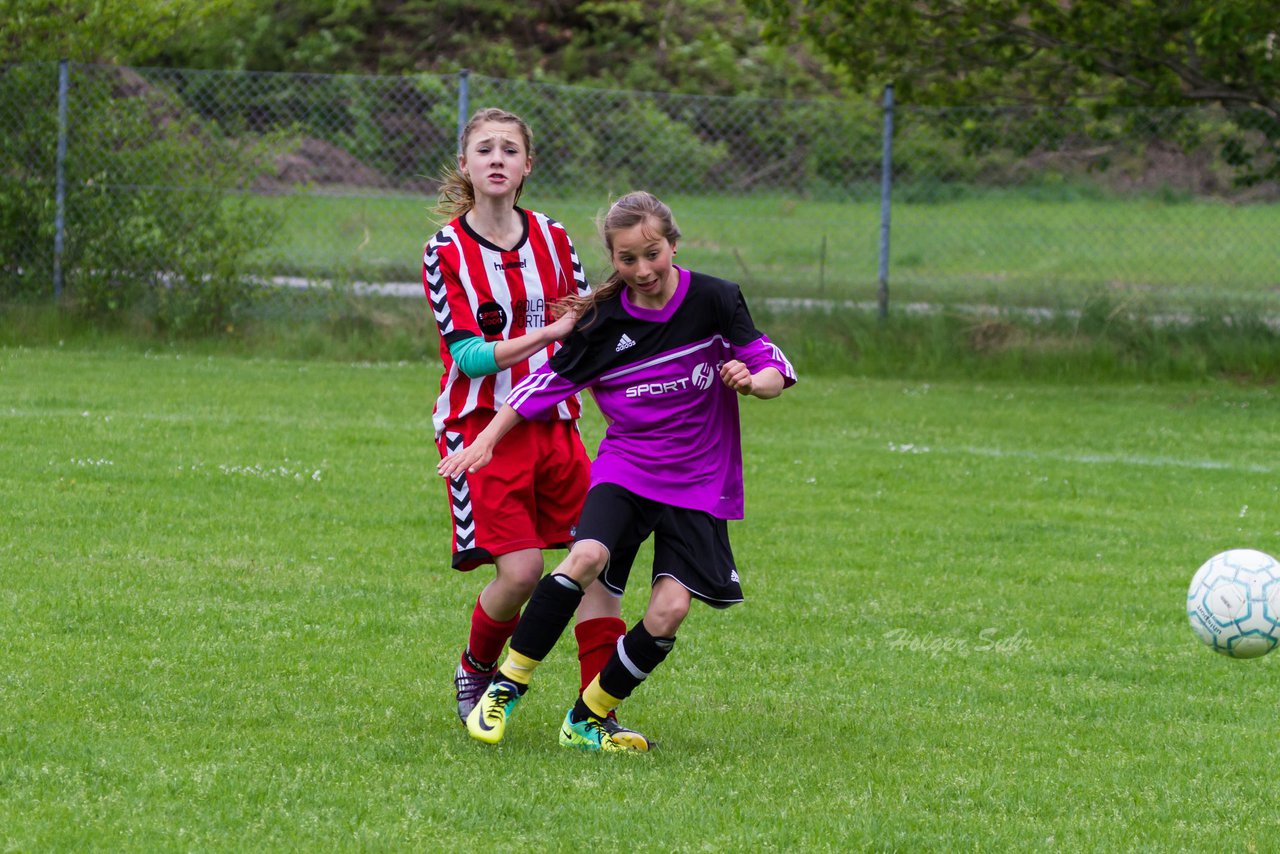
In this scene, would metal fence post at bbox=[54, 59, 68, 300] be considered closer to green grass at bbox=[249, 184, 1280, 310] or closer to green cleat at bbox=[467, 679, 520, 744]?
green grass at bbox=[249, 184, 1280, 310]

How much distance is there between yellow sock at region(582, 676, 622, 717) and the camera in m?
4.72

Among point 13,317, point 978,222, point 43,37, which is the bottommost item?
point 13,317

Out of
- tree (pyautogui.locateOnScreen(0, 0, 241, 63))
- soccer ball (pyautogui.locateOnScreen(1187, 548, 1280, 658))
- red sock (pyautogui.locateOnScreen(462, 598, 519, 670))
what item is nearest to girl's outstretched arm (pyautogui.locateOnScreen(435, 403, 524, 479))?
red sock (pyautogui.locateOnScreen(462, 598, 519, 670))

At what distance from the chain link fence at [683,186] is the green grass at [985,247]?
19mm

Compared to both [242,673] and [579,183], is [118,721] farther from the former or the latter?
[579,183]

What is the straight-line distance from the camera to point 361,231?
49.5 ft

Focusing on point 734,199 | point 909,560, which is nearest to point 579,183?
point 734,199

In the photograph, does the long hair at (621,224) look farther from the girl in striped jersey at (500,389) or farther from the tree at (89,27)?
the tree at (89,27)

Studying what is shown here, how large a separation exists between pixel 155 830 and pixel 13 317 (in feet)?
36.9

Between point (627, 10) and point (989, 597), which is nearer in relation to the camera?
point (989, 597)

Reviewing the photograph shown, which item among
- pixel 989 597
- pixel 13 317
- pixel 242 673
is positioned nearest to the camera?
pixel 242 673

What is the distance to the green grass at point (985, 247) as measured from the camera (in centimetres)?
1399

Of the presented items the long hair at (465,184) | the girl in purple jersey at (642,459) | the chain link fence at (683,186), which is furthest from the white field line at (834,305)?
the girl in purple jersey at (642,459)

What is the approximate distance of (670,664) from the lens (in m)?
5.74
